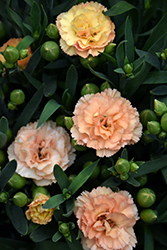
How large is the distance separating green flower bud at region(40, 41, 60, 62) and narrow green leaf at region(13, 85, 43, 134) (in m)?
0.09

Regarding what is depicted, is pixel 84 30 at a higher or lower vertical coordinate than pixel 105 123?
higher

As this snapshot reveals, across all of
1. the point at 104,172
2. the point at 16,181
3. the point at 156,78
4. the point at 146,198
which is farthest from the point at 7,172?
the point at 156,78

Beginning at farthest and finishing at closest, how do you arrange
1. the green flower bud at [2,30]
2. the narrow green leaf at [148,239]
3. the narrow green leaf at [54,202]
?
1. the green flower bud at [2,30]
2. the narrow green leaf at [148,239]
3. the narrow green leaf at [54,202]

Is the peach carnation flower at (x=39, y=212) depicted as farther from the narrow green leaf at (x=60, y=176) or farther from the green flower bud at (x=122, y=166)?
the green flower bud at (x=122, y=166)

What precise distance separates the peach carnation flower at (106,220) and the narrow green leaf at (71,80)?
0.99 ft

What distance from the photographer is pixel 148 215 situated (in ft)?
2.53

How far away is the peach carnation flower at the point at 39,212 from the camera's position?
0.74m

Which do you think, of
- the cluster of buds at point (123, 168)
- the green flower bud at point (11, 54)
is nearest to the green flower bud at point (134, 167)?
the cluster of buds at point (123, 168)

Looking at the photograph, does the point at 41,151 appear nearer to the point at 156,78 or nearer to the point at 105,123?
the point at 105,123

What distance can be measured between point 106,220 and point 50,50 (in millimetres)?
489

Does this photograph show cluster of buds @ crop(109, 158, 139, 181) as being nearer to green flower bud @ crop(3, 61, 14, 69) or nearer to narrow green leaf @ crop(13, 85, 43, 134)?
narrow green leaf @ crop(13, 85, 43, 134)

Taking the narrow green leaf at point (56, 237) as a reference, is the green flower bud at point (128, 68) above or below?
above

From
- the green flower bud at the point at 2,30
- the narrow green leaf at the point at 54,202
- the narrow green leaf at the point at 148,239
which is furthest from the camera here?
the green flower bud at the point at 2,30

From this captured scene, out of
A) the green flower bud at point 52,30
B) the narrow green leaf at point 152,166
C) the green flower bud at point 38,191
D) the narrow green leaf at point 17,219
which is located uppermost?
the green flower bud at point 52,30
